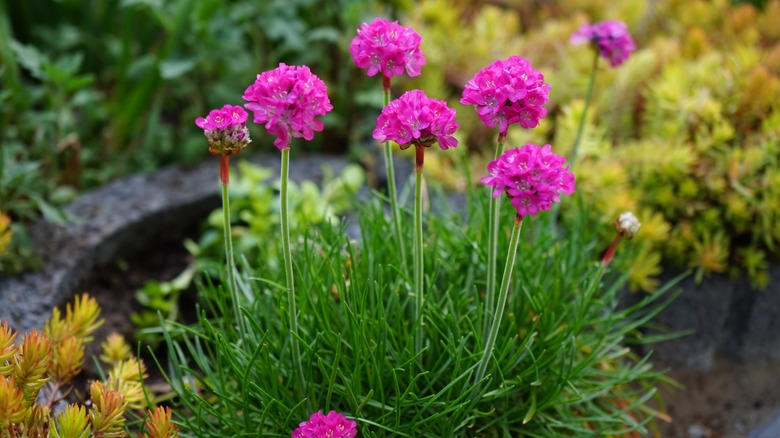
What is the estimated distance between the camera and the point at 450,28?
2986mm

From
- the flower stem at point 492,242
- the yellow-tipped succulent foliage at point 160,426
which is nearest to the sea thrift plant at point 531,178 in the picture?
the flower stem at point 492,242

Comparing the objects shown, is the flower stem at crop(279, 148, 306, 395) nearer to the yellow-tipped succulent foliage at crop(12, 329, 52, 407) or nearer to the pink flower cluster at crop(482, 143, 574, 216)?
the pink flower cluster at crop(482, 143, 574, 216)

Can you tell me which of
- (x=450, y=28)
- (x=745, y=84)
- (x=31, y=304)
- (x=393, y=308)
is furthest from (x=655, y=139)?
(x=31, y=304)

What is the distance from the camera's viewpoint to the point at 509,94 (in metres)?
1.13

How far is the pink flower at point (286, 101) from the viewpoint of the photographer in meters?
1.08

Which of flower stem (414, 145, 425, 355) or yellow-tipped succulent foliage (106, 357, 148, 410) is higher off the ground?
flower stem (414, 145, 425, 355)

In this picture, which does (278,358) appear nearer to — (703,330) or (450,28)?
(703,330)

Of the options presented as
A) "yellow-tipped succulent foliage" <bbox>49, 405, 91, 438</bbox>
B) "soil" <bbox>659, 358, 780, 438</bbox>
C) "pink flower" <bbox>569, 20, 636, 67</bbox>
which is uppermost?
"pink flower" <bbox>569, 20, 636, 67</bbox>

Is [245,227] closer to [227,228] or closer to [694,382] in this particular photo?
[227,228]

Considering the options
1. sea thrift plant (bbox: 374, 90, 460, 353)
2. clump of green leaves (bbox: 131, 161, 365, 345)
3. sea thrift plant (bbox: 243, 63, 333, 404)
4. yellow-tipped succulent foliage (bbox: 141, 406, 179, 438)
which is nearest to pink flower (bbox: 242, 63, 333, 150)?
sea thrift plant (bbox: 243, 63, 333, 404)

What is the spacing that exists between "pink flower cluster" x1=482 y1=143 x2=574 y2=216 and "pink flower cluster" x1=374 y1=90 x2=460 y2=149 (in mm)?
96

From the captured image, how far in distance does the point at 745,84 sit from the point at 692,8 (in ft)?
3.10

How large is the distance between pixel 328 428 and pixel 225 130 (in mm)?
525

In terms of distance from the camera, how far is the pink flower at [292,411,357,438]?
1.25 metres
